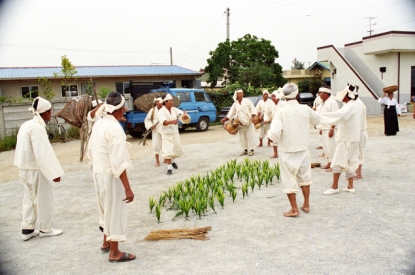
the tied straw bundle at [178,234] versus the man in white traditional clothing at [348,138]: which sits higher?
the man in white traditional clothing at [348,138]

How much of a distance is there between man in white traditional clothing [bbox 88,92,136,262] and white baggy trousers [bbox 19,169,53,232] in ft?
4.33

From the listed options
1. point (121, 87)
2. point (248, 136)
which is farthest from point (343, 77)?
point (248, 136)

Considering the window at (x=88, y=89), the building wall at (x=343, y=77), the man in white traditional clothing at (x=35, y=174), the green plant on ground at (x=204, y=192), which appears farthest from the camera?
the building wall at (x=343, y=77)

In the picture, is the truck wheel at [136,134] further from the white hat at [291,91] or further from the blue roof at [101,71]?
the white hat at [291,91]

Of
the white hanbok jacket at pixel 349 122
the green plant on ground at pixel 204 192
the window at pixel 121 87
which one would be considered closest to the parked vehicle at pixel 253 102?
the window at pixel 121 87

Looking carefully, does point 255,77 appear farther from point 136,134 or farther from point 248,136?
point 248,136

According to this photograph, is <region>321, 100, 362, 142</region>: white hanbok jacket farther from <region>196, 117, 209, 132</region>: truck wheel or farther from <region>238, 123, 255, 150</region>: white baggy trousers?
<region>196, 117, 209, 132</region>: truck wheel

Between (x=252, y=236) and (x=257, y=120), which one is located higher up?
(x=257, y=120)

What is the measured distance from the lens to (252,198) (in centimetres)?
639

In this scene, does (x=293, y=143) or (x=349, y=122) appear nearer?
(x=293, y=143)

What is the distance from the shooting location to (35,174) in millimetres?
4961

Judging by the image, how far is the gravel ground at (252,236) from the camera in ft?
13.0

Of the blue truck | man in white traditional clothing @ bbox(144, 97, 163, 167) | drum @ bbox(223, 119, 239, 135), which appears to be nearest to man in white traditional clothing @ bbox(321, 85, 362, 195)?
drum @ bbox(223, 119, 239, 135)

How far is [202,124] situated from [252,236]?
43.0 feet
